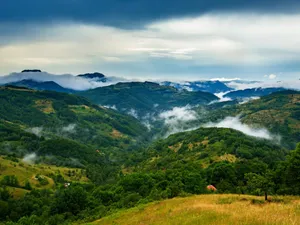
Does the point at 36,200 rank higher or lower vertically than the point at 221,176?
lower

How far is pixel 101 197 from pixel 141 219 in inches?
3281

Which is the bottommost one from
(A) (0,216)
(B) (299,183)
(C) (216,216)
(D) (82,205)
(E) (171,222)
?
(A) (0,216)

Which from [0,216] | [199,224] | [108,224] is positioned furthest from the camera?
[0,216]

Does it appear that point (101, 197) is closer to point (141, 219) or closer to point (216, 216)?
point (141, 219)

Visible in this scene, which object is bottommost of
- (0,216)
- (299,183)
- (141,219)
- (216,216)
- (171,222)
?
(0,216)

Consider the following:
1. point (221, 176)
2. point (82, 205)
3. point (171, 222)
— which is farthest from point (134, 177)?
point (171, 222)

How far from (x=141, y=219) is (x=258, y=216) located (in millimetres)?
19908

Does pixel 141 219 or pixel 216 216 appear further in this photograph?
pixel 141 219

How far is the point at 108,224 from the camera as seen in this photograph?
1907 inches

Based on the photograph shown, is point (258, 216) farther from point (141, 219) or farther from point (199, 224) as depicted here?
point (141, 219)

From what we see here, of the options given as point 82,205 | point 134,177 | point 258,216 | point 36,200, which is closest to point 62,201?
point 82,205

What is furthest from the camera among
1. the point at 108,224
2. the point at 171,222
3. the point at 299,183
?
the point at 299,183

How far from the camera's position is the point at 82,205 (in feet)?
375

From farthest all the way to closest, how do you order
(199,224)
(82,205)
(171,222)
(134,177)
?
1. (134,177)
2. (82,205)
3. (171,222)
4. (199,224)
